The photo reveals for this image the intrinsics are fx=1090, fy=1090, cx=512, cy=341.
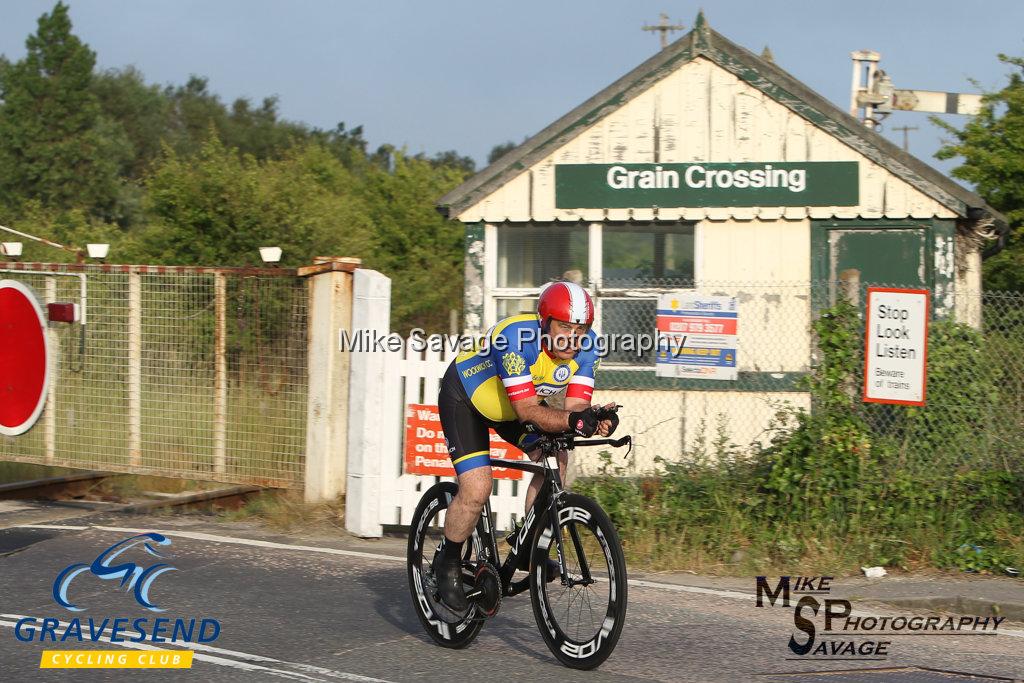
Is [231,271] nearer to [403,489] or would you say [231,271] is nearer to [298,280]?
[298,280]

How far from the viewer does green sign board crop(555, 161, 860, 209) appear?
11336 mm

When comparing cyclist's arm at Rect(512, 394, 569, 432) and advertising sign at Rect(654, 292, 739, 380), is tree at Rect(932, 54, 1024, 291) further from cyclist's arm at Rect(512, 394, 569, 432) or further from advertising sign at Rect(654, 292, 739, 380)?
cyclist's arm at Rect(512, 394, 569, 432)

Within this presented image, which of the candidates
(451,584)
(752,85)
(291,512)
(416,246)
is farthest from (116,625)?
(416,246)

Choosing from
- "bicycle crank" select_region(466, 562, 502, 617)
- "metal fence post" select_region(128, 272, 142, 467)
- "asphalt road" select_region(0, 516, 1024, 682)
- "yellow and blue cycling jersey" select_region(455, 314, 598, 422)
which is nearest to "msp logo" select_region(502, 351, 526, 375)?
"yellow and blue cycling jersey" select_region(455, 314, 598, 422)

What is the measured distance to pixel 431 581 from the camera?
591cm

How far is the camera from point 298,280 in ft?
32.4

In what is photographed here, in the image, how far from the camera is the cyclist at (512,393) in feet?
17.0

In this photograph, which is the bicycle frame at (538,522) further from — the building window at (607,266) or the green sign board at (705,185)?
the green sign board at (705,185)

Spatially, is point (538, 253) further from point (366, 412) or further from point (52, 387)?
point (52, 387)

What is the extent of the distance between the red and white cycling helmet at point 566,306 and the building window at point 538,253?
261 inches

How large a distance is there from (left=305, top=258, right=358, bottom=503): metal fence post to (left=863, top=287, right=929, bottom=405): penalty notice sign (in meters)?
4.39

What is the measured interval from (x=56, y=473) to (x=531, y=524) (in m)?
8.12

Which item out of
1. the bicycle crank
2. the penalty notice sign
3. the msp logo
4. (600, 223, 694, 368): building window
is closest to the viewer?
the msp logo

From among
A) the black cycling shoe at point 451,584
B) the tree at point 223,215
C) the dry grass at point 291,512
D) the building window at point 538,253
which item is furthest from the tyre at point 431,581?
the tree at point 223,215
